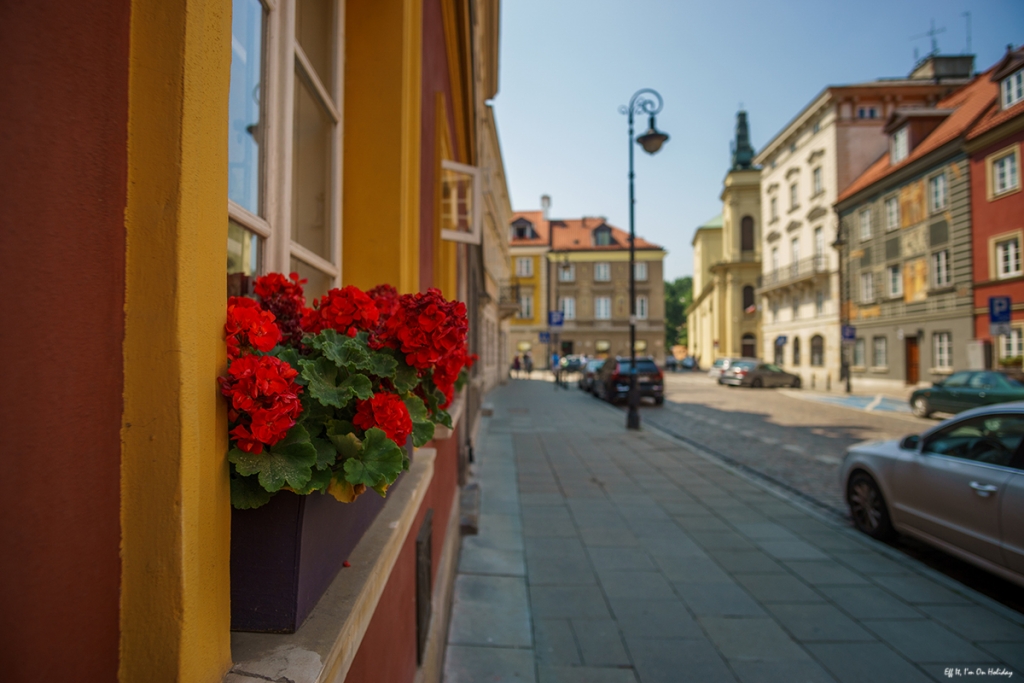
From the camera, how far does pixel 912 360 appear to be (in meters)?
26.3

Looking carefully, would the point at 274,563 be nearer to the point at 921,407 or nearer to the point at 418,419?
the point at 418,419

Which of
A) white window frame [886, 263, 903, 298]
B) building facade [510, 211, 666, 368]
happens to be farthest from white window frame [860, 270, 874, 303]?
building facade [510, 211, 666, 368]

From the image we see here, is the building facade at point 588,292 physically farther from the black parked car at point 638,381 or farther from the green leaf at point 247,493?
the green leaf at point 247,493

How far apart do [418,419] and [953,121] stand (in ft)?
109

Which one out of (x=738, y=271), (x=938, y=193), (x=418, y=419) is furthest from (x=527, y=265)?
(x=418, y=419)

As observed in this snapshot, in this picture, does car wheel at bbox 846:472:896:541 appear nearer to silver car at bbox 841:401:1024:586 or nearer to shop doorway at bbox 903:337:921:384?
silver car at bbox 841:401:1024:586

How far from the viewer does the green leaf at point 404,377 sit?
137 centimetres

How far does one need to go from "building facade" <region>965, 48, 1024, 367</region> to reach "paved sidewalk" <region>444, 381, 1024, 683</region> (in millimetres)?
20325

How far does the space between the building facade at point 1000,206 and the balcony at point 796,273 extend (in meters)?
10.5

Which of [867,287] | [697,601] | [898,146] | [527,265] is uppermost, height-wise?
[898,146]

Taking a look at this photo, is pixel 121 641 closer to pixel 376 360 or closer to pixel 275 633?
pixel 275 633

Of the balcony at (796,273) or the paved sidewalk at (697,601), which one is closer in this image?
the paved sidewalk at (697,601)

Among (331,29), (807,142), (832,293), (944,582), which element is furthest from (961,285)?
(331,29)

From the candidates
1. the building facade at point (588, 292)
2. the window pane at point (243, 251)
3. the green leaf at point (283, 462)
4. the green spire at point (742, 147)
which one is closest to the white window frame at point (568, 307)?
the building facade at point (588, 292)
